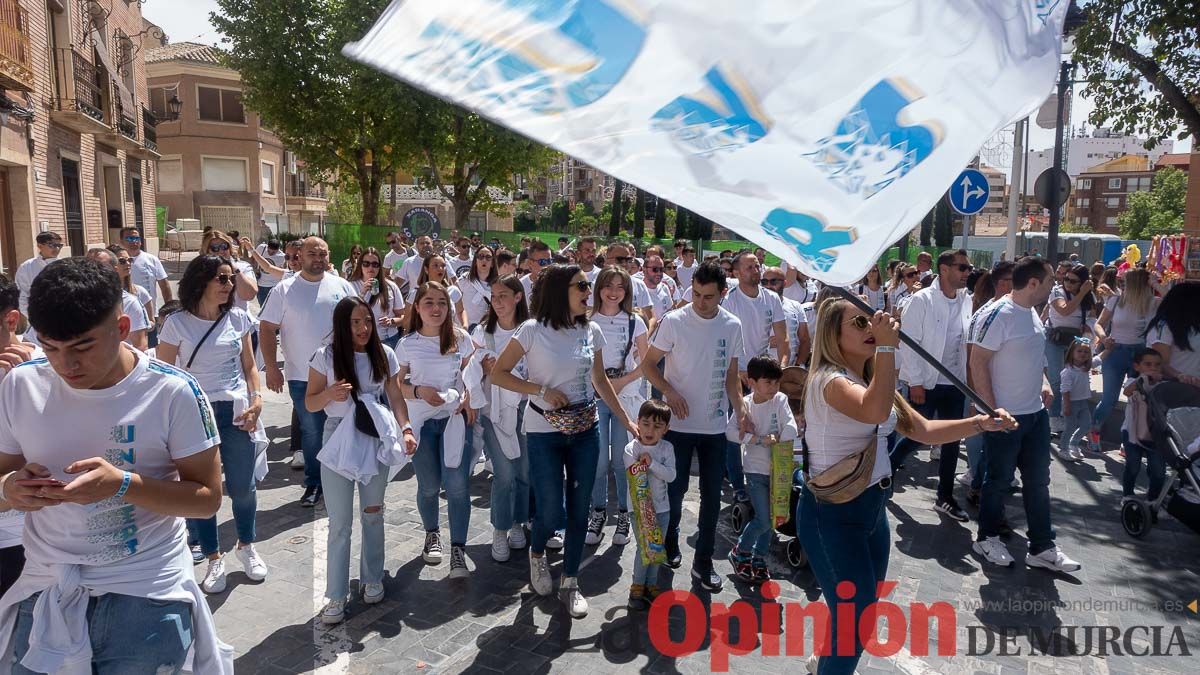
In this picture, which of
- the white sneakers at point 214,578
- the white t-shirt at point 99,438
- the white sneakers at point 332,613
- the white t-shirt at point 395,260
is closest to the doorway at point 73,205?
the white t-shirt at point 395,260

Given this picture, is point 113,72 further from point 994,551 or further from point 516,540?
point 994,551

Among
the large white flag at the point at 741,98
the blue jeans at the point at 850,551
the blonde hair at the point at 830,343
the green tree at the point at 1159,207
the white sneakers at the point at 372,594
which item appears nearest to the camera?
the large white flag at the point at 741,98

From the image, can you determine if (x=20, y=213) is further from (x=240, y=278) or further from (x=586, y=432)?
(x=586, y=432)

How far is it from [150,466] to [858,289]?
384 inches

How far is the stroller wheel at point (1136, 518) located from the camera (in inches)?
226

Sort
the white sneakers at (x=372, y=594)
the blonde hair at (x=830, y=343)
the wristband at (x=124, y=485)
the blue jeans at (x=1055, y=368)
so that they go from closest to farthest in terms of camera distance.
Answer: the wristband at (x=124, y=485), the blonde hair at (x=830, y=343), the white sneakers at (x=372, y=594), the blue jeans at (x=1055, y=368)

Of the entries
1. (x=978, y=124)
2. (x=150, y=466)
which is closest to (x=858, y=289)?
(x=978, y=124)

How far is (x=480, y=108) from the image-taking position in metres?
1.64

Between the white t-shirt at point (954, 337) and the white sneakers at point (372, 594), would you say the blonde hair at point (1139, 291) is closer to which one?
the white t-shirt at point (954, 337)

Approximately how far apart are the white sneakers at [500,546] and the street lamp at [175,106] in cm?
4257

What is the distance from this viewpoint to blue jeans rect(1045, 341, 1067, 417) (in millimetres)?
8867

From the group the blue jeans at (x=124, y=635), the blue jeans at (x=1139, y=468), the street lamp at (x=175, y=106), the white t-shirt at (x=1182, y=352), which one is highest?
the street lamp at (x=175, y=106)

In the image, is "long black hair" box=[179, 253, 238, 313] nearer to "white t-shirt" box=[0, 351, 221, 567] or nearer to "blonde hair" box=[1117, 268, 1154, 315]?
"white t-shirt" box=[0, 351, 221, 567]

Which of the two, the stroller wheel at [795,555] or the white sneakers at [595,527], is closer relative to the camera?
the stroller wheel at [795,555]
